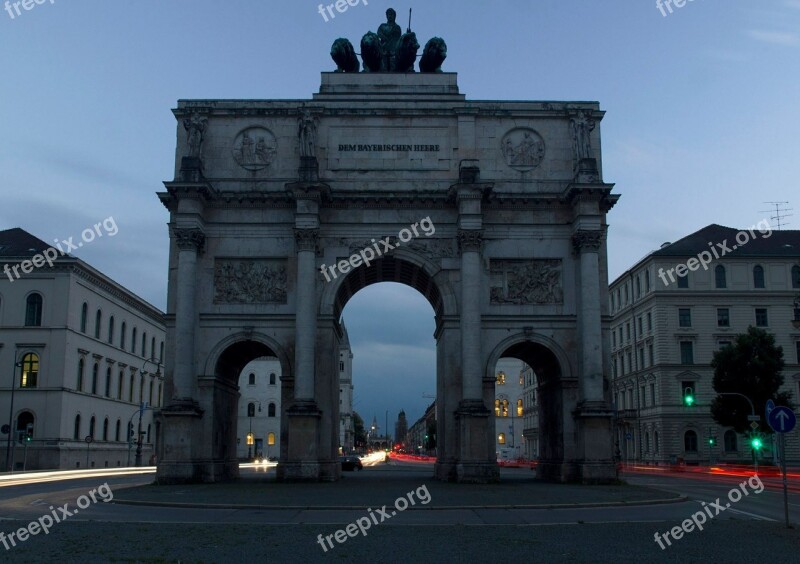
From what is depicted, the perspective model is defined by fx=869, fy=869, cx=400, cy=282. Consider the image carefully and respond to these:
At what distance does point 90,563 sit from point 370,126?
28.8 metres

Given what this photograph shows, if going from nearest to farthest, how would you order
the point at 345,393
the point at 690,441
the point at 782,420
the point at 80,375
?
the point at 782,420, the point at 80,375, the point at 690,441, the point at 345,393

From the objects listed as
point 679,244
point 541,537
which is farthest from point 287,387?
point 679,244

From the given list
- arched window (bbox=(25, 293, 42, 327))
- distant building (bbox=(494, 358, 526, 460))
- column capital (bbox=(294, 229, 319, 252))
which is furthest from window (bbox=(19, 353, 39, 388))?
distant building (bbox=(494, 358, 526, 460))

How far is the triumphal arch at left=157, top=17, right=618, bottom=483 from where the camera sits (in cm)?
3609

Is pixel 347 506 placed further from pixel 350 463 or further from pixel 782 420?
pixel 350 463

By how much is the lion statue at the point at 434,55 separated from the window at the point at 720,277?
4268 centimetres

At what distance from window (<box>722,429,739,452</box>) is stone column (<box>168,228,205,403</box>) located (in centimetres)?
4959

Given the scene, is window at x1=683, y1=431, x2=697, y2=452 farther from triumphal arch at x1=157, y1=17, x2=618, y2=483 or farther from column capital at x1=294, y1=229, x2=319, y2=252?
column capital at x1=294, y1=229, x2=319, y2=252

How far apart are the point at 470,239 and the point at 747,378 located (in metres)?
31.6

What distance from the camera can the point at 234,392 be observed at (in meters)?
40.5

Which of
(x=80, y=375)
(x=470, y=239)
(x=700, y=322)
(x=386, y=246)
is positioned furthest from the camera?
(x=700, y=322)

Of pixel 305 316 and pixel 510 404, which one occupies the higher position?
pixel 305 316

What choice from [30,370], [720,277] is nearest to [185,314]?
[30,370]

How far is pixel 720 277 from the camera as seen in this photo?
74812 mm
